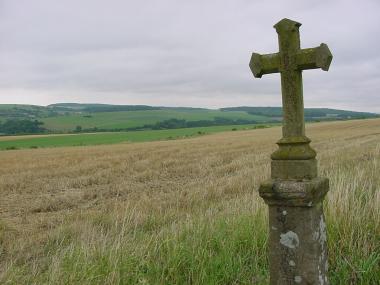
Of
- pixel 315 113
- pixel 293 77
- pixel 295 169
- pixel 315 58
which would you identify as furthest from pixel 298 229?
pixel 315 113

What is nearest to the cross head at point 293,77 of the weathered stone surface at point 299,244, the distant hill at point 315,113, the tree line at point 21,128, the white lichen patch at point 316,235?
the weathered stone surface at point 299,244

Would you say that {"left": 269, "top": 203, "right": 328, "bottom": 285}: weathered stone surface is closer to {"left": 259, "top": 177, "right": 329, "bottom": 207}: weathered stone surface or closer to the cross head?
{"left": 259, "top": 177, "right": 329, "bottom": 207}: weathered stone surface

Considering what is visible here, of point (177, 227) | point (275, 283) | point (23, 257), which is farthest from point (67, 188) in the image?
point (275, 283)

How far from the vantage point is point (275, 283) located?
3107mm

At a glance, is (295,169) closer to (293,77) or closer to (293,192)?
(293,192)

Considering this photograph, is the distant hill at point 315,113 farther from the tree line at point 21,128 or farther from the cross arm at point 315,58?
the cross arm at point 315,58

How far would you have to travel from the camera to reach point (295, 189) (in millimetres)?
2902

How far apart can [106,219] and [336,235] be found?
4.28 metres

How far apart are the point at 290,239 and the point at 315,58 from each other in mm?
1287

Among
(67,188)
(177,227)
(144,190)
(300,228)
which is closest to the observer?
(300,228)

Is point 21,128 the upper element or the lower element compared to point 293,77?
lower

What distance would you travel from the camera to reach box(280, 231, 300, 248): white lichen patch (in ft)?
9.77

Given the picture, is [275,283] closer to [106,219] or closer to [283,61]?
[283,61]

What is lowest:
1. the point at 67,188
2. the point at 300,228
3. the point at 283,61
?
the point at 67,188
